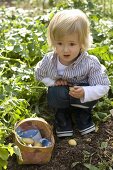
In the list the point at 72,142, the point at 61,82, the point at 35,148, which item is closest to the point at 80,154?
the point at 72,142

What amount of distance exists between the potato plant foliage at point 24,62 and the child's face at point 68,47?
45 cm

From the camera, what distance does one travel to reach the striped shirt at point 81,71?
126 inches

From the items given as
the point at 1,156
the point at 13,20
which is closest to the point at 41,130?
the point at 1,156

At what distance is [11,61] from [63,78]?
87 cm

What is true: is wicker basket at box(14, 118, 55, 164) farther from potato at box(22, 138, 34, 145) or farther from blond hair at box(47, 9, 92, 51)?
blond hair at box(47, 9, 92, 51)

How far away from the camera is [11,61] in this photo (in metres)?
4.02

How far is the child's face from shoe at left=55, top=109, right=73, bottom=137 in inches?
16.9

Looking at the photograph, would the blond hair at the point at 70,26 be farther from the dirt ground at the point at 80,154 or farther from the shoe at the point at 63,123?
the dirt ground at the point at 80,154

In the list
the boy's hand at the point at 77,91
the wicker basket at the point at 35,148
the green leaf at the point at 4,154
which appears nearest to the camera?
the green leaf at the point at 4,154

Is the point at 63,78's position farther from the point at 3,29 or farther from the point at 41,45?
the point at 3,29

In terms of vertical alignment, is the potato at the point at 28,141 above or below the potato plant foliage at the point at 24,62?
below

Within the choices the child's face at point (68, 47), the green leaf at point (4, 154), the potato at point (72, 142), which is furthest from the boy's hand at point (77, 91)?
the green leaf at point (4, 154)

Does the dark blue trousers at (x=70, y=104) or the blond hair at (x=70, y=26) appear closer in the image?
the blond hair at (x=70, y=26)

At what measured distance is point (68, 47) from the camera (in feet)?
10.2
